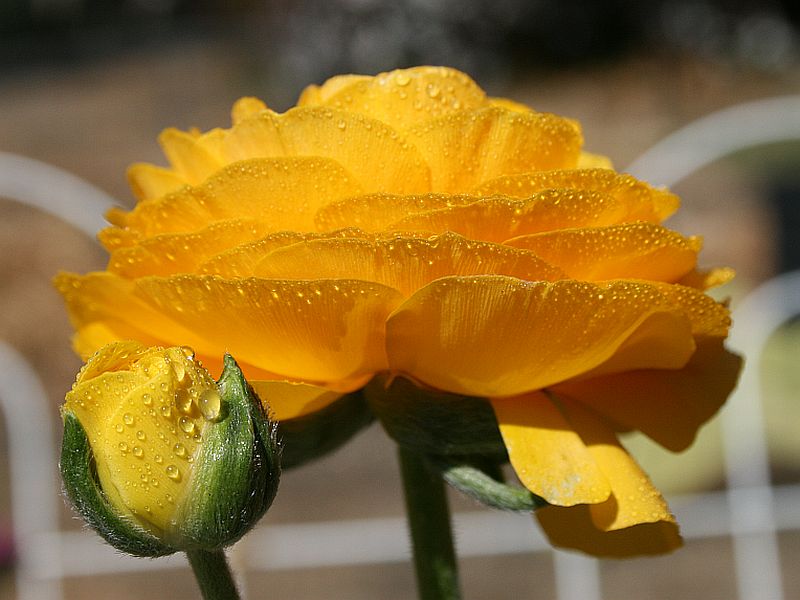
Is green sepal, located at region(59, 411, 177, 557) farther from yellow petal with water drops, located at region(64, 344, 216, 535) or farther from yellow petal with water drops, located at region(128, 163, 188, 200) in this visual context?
yellow petal with water drops, located at region(128, 163, 188, 200)

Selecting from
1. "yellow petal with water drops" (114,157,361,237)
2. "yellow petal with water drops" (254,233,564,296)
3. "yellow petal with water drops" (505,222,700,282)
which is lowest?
"yellow petal with water drops" (254,233,564,296)

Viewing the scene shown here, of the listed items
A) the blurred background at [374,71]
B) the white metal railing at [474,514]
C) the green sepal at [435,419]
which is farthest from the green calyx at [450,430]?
the blurred background at [374,71]

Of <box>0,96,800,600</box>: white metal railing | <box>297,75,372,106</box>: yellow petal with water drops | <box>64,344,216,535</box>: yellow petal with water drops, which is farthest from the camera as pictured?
<box>0,96,800,600</box>: white metal railing

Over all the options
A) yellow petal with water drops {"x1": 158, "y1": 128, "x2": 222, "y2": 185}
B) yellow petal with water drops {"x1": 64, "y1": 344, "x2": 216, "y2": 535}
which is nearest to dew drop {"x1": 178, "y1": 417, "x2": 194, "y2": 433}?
yellow petal with water drops {"x1": 64, "y1": 344, "x2": 216, "y2": 535}

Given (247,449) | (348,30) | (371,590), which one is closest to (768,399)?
(371,590)

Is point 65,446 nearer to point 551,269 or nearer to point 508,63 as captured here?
point 551,269

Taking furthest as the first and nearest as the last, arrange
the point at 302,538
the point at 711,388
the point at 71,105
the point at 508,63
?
the point at 508,63, the point at 71,105, the point at 302,538, the point at 711,388

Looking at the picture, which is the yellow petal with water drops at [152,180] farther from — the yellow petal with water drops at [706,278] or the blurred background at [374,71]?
the blurred background at [374,71]
